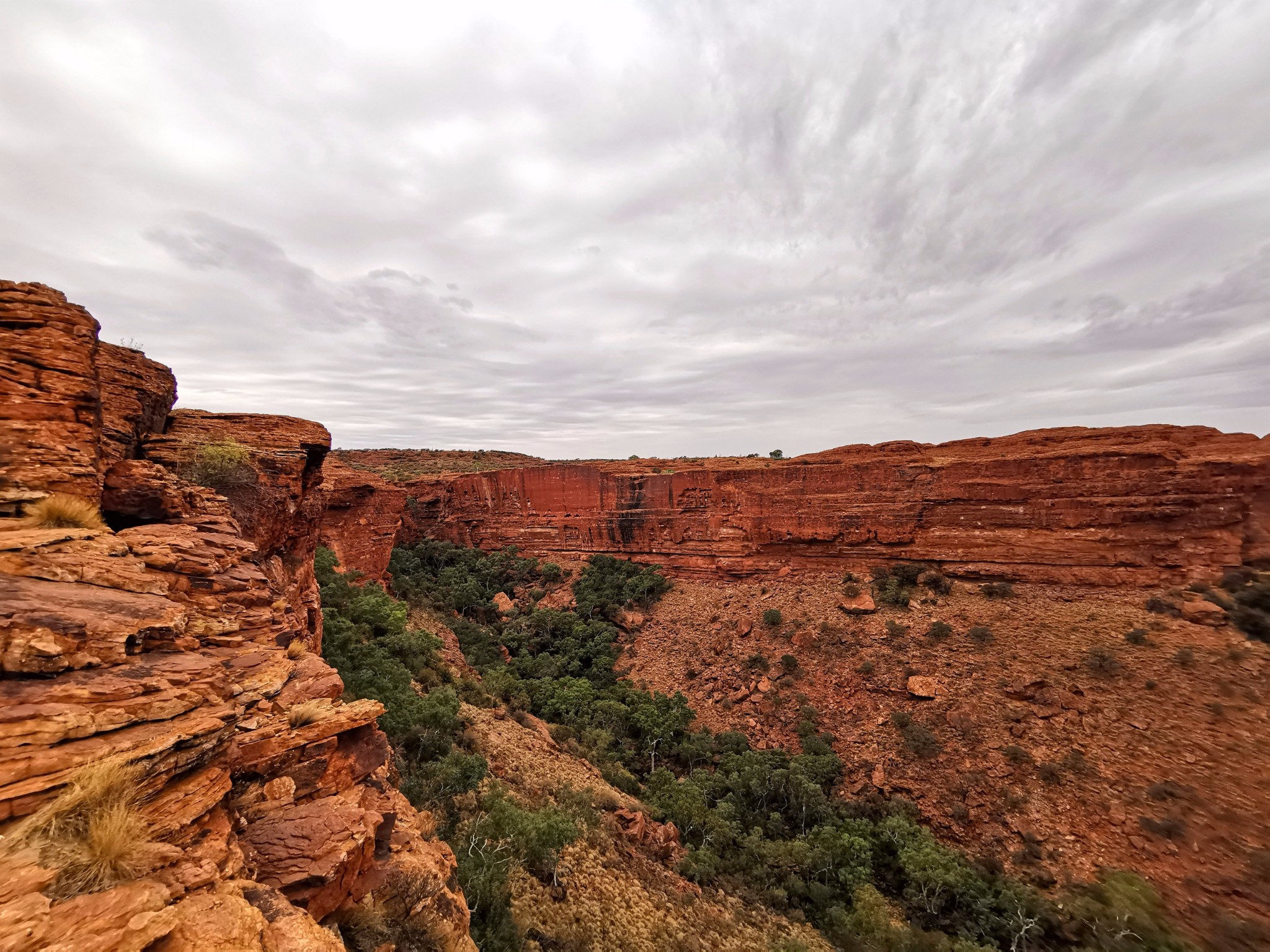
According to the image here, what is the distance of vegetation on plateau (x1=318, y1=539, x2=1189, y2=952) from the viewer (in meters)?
12.0

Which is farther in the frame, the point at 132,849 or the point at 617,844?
the point at 617,844

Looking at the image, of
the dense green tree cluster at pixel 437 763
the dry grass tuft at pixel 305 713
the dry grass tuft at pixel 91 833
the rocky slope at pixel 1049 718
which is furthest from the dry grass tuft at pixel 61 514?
the rocky slope at pixel 1049 718

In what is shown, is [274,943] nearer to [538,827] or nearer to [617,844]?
[538,827]

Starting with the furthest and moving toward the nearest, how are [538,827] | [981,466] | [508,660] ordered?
[508,660], [981,466], [538,827]

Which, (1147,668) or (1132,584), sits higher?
(1132,584)

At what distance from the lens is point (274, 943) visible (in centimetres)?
321

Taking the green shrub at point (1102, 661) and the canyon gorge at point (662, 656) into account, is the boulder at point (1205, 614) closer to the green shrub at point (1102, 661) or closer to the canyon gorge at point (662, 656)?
the canyon gorge at point (662, 656)

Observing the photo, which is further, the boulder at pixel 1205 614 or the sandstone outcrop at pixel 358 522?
the sandstone outcrop at pixel 358 522

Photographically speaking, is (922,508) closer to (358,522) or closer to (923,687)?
(923,687)

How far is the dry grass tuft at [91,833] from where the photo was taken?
267 cm

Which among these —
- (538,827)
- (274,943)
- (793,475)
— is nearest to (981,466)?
(793,475)

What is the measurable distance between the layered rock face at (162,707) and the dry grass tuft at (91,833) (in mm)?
45

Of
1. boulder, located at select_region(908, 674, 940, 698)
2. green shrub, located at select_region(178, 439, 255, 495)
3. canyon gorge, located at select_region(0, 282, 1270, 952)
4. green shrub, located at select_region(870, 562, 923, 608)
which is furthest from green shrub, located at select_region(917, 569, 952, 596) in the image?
green shrub, located at select_region(178, 439, 255, 495)

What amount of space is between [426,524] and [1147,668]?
159ft
